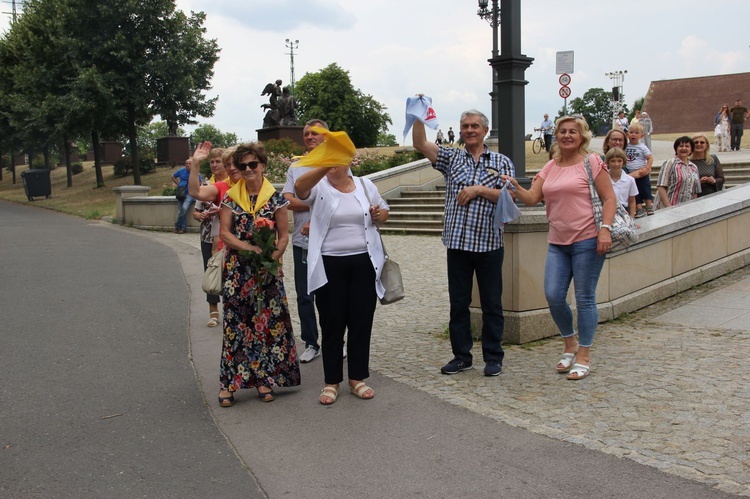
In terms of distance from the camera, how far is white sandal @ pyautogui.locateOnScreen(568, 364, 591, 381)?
5.68 m

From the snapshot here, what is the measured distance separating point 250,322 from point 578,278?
243 centimetres

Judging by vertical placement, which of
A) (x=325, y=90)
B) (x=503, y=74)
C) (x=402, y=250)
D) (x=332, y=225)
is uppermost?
(x=325, y=90)

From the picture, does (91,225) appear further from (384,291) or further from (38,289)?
(384,291)

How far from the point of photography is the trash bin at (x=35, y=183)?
3716 centimetres

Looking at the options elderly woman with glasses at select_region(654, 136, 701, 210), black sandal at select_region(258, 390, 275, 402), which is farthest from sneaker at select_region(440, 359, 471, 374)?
elderly woman with glasses at select_region(654, 136, 701, 210)

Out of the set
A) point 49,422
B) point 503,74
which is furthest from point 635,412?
point 503,74

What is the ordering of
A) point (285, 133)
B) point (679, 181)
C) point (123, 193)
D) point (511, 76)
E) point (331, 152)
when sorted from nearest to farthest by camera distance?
point (331, 152)
point (511, 76)
point (679, 181)
point (123, 193)
point (285, 133)

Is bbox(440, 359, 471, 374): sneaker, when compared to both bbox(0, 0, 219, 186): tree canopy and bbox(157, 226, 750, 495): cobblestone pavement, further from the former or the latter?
bbox(0, 0, 219, 186): tree canopy

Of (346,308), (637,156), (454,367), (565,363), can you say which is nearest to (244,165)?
(346,308)

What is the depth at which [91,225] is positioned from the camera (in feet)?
73.3

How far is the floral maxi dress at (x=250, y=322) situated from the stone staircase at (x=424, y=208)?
11.6 m

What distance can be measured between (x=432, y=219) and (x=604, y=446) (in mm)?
13904

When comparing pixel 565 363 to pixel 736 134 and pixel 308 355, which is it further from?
pixel 736 134

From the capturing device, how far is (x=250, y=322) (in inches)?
213
